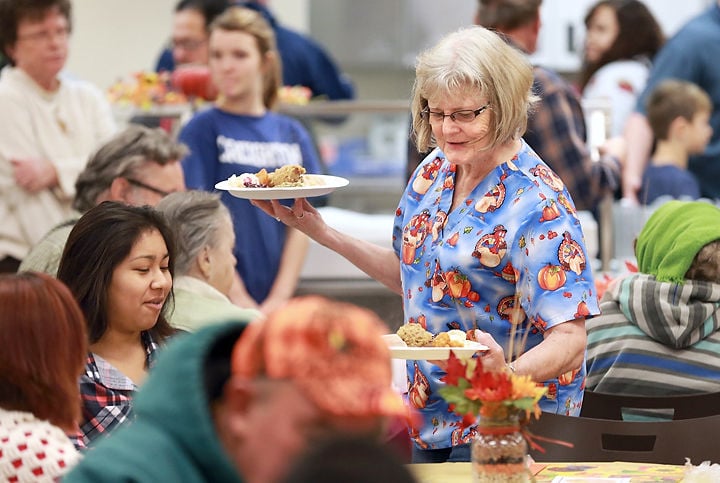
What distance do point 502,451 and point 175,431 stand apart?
2.93ft

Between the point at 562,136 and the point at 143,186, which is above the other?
the point at 562,136

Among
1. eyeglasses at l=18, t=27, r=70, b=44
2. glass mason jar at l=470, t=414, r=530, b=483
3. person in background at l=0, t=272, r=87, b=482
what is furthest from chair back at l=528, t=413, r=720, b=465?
eyeglasses at l=18, t=27, r=70, b=44

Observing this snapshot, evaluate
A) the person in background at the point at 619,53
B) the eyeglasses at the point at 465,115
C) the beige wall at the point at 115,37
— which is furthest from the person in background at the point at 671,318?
the beige wall at the point at 115,37

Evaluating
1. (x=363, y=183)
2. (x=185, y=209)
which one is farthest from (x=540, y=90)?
(x=363, y=183)

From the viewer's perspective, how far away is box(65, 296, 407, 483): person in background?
128cm

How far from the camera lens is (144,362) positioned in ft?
9.63

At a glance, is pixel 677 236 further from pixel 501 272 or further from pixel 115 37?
pixel 115 37

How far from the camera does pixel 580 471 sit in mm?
2594

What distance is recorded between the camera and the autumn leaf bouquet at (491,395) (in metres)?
2.16

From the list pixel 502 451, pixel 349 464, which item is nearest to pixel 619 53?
pixel 502 451

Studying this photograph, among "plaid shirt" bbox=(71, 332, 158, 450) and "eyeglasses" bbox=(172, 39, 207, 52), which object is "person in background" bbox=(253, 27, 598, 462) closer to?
"plaid shirt" bbox=(71, 332, 158, 450)

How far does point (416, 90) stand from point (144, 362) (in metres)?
0.87

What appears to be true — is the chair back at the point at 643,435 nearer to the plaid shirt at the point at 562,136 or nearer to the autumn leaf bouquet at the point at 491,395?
the autumn leaf bouquet at the point at 491,395

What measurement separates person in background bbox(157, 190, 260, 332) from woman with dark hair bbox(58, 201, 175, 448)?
1.64 ft
